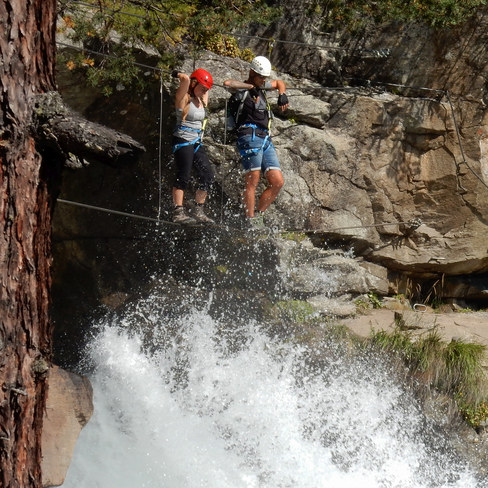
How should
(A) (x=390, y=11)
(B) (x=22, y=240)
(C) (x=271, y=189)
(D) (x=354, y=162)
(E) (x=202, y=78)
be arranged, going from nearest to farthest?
(B) (x=22, y=240) → (E) (x=202, y=78) → (C) (x=271, y=189) → (A) (x=390, y=11) → (D) (x=354, y=162)

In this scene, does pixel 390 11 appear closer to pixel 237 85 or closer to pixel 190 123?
pixel 237 85

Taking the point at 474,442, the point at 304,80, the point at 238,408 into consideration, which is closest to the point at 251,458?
the point at 238,408

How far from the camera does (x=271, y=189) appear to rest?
25.6 ft

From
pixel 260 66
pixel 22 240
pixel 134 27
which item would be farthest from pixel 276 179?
pixel 22 240

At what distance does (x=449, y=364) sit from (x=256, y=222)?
2532mm

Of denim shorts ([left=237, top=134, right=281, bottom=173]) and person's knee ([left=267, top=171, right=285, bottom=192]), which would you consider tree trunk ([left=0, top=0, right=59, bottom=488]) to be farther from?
person's knee ([left=267, top=171, right=285, bottom=192])

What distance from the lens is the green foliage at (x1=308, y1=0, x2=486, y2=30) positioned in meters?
8.27

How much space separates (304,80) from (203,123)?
2.03 m

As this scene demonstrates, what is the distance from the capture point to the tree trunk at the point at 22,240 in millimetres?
3479

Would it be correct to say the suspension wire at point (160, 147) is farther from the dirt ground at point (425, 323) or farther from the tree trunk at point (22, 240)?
the tree trunk at point (22, 240)

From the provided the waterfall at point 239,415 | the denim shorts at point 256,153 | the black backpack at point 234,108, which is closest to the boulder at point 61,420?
the waterfall at point 239,415

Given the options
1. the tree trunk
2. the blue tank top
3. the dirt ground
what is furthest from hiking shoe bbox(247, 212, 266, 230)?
the tree trunk

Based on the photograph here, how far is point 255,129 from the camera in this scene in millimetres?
7441

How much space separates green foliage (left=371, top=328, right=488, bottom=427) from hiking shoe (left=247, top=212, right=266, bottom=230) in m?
1.74
